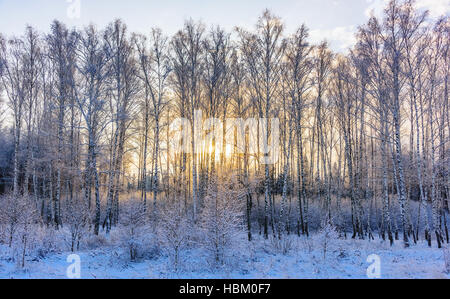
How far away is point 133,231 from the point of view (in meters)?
10.0

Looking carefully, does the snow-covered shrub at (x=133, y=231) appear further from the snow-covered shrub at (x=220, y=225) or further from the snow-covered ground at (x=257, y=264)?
the snow-covered shrub at (x=220, y=225)

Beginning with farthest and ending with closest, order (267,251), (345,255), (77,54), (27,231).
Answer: (77,54) → (267,251) → (345,255) → (27,231)

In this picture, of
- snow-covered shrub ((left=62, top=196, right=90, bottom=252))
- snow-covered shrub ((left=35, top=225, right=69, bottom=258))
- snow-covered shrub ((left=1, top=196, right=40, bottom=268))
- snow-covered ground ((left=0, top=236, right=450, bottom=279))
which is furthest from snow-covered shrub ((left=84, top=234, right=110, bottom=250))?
snow-covered shrub ((left=1, top=196, right=40, bottom=268))

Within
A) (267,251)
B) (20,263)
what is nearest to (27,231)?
(20,263)

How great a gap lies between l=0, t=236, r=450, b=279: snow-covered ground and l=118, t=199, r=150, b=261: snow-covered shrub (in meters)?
0.40

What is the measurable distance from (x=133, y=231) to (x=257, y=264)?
4984 mm

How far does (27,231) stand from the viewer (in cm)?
891

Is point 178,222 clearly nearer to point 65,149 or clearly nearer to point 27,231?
point 27,231

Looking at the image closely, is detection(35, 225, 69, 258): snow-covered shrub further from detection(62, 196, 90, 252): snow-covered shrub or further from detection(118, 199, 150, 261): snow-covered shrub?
detection(118, 199, 150, 261): snow-covered shrub

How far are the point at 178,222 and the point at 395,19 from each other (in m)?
13.6

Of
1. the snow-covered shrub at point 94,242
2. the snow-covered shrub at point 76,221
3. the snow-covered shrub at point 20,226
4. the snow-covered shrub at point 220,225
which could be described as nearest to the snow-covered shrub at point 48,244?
the snow-covered shrub at point 20,226

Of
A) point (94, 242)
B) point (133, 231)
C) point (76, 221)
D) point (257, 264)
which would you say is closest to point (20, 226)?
point (76, 221)

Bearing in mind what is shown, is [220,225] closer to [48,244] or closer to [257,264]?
[257,264]

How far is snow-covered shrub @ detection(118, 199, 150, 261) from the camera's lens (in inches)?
391
